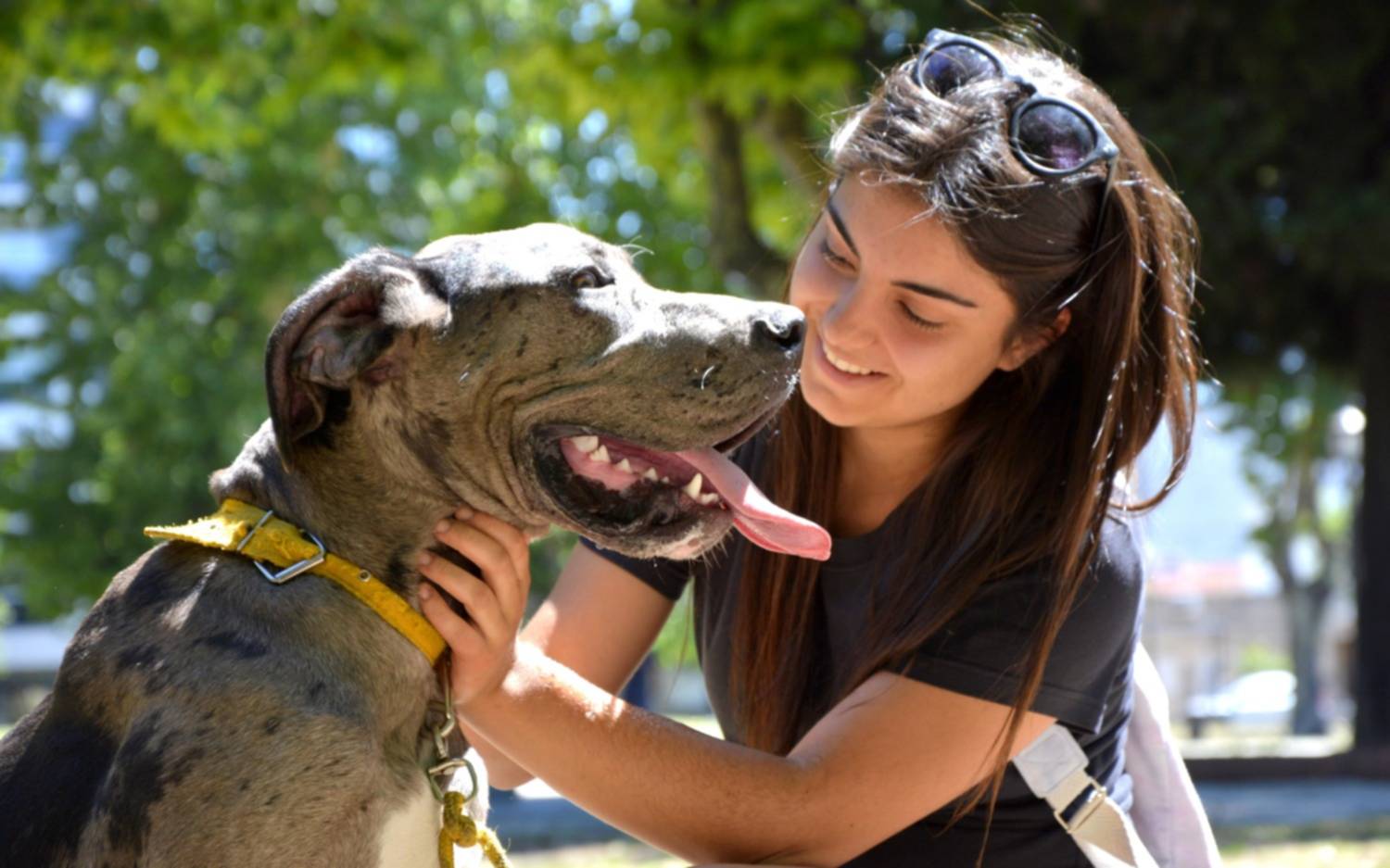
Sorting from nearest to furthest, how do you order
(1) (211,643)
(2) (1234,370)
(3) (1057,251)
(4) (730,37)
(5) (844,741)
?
(1) (211,643)
(5) (844,741)
(3) (1057,251)
(4) (730,37)
(2) (1234,370)

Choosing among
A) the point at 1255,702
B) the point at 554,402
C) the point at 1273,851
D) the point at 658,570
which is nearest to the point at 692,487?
the point at 554,402

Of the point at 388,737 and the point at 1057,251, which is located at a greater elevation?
the point at 1057,251

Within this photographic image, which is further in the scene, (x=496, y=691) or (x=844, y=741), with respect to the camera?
(x=844, y=741)

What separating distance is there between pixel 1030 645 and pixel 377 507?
1.30 meters

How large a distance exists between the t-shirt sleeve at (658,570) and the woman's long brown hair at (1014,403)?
0.81ft

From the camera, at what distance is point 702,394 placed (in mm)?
2938

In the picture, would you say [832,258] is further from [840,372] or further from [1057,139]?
[1057,139]

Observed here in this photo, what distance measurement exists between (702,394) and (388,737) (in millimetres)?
829

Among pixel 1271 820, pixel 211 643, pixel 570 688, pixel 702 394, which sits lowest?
pixel 1271 820

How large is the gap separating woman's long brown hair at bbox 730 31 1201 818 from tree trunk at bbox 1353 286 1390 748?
848 centimetres

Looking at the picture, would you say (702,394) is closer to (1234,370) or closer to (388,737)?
(388,737)

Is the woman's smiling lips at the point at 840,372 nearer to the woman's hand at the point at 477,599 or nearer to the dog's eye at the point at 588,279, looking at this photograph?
the dog's eye at the point at 588,279

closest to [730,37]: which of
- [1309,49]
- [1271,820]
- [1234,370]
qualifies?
[1309,49]

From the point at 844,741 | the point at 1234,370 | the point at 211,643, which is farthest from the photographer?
the point at 1234,370
